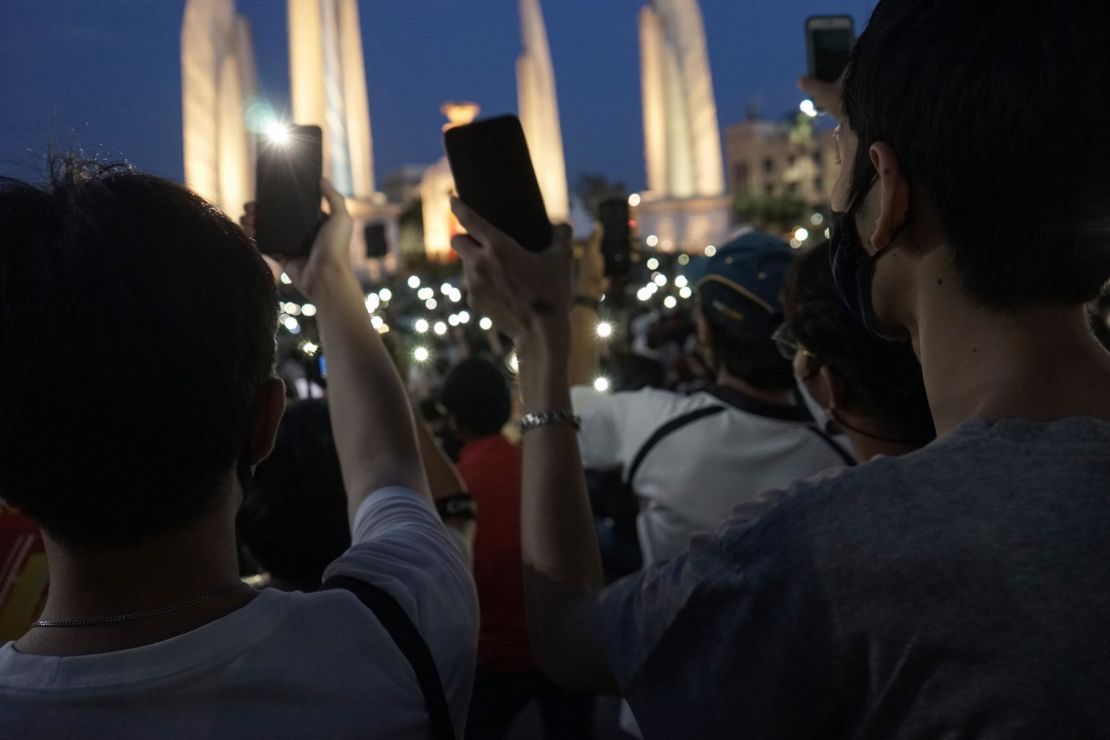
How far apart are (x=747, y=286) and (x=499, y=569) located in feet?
5.01

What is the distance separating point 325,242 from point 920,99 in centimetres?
129

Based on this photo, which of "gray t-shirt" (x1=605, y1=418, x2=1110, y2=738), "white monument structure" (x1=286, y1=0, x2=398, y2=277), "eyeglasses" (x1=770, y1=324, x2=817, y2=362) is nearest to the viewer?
"gray t-shirt" (x1=605, y1=418, x2=1110, y2=738)

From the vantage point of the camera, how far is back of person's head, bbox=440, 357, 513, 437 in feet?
13.7

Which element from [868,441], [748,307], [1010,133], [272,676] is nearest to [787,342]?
[868,441]

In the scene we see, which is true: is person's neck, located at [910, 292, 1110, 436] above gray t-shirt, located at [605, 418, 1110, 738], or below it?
above

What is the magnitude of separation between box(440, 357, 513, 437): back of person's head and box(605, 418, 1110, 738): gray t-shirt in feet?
10.2

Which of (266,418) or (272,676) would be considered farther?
(266,418)

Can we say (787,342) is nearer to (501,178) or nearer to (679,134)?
(501,178)

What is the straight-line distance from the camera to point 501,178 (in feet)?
5.57

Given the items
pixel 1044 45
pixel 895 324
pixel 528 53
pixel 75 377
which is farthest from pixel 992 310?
pixel 528 53

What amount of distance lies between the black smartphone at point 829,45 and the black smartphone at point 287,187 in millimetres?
1548

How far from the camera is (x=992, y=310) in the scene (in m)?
1.09

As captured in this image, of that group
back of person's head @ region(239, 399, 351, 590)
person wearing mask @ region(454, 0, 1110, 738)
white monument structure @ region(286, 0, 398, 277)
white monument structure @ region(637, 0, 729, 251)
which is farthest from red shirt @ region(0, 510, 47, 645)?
white monument structure @ region(637, 0, 729, 251)

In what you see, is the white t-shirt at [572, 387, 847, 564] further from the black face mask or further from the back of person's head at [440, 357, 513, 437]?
the back of person's head at [440, 357, 513, 437]
